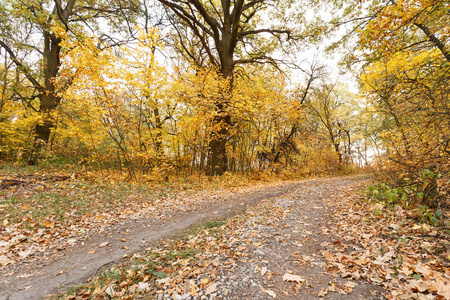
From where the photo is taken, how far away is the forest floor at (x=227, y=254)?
2.76 metres

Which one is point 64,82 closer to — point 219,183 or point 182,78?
point 182,78

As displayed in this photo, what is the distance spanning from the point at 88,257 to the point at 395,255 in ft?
17.9

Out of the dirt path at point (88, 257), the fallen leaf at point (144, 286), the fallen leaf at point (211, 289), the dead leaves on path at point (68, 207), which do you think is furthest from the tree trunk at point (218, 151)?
the fallen leaf at point (211, 289)

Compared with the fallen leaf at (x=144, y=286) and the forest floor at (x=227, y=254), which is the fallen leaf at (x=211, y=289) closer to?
the forest floor at (x=227, y=254)

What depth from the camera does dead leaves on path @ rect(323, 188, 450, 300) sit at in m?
2.44

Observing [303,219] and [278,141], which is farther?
[278,141]

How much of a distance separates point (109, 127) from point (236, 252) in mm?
8404

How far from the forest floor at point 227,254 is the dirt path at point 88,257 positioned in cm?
2

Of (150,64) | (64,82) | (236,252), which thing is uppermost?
(150,64)

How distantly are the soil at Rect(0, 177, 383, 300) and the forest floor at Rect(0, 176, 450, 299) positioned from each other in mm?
18

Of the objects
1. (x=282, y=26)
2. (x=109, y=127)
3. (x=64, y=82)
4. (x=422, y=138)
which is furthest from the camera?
(x=282, y=26)

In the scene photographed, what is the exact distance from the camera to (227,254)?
3682 mm

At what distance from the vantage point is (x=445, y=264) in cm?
266

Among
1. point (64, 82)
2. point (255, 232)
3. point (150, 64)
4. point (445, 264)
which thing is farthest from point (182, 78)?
point (445, 264)
